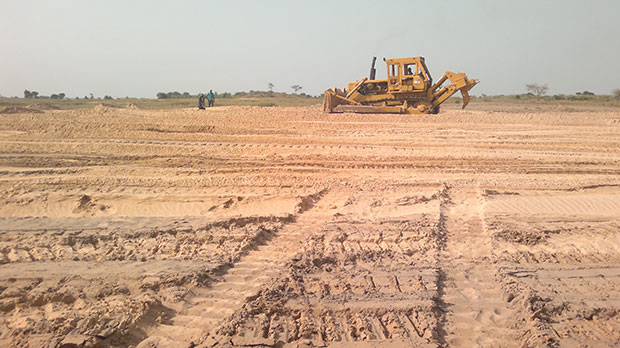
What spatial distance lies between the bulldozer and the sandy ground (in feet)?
23.6

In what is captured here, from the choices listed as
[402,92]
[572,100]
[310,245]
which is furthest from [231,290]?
[572,100]

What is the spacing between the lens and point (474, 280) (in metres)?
4.67

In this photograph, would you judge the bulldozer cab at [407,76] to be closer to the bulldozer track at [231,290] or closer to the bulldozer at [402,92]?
the bulldozer at [402,92]

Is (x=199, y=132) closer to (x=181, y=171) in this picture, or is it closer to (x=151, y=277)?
(x=181, y=171)

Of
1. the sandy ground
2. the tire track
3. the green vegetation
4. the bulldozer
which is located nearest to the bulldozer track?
the sandy ground

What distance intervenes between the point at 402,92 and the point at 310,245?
1411 centimetres

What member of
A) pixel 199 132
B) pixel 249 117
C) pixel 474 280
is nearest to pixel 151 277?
pixel 474 280

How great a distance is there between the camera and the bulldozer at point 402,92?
1812 centimetres

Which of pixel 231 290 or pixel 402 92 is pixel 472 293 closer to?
Result: pixel 231 290

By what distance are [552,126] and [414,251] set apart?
36.9ft

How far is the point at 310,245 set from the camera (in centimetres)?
554

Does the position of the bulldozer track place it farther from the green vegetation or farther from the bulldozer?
the green vegetation

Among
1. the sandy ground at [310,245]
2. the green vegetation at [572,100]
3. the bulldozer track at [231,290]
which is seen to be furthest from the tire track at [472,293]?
the green vegetation at [572,100]

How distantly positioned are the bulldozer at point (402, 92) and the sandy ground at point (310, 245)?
7185mm
